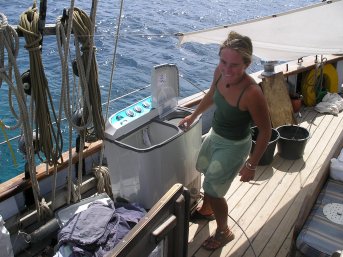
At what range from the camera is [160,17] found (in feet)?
50.4

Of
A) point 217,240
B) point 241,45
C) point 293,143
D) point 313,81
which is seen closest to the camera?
point 241,45

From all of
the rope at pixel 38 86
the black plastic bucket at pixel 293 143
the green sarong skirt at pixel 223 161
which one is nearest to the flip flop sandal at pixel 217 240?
the green sarong skirt at pixel 223 161

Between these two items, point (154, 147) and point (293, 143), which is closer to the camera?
point (154, 147)

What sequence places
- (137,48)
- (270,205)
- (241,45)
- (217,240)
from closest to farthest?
(241,45) → (217,240) → (270,205) → (137,48)

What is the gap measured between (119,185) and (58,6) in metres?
12.6

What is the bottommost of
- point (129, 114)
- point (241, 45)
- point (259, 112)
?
point (129, 114)

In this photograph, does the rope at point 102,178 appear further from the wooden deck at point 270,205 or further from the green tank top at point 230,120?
the green tank top at point 230,120

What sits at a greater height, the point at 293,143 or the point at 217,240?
the point at 293,143

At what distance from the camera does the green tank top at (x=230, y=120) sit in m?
2.27

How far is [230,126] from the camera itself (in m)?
2.34

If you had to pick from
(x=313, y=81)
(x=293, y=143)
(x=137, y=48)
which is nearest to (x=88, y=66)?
(x=293, y=143)

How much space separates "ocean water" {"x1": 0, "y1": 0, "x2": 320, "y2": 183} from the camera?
7.84 meters

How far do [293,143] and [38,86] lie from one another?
268 cm

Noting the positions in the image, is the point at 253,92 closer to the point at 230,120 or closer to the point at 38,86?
the point at 230,120
